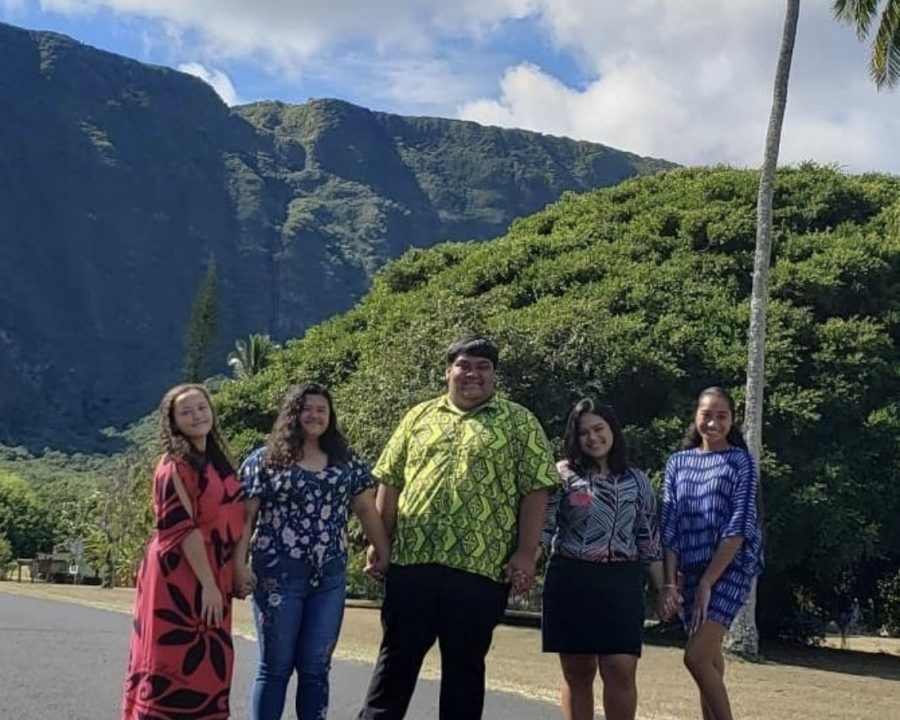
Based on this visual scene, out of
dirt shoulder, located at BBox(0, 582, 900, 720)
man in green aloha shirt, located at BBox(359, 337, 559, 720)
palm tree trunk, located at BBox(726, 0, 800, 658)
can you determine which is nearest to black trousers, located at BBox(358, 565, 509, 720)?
man in green aloha shirt, located at BBox(359, 337, 559, 720)

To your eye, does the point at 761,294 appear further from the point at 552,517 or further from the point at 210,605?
the point at 210,605

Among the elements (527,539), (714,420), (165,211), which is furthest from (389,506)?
(165,211)

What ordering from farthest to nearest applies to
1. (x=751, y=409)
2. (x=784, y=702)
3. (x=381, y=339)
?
(x=381, y=339)
(x=751, y=409)
(x=784, y=702)

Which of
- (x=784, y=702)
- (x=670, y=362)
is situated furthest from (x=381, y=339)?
(x=784, y=702)

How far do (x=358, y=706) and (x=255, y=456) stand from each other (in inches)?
136

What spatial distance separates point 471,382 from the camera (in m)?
Result: 5.72

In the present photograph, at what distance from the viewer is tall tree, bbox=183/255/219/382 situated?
5728 cm

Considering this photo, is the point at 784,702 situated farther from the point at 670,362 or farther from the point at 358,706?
the point at 670,362

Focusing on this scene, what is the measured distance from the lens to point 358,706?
868cm

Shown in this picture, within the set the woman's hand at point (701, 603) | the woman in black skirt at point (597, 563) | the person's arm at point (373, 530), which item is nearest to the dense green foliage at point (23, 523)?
the person's arm at point (373, 530)

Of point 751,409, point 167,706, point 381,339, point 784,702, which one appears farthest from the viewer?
point 381,339

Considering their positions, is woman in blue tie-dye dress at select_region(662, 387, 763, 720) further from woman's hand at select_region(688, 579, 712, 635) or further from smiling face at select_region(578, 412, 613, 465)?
smiling face at select_region(578, 412, 613, 465)

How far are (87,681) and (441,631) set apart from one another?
15.2 feet

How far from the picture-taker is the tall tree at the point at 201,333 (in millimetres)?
57281
